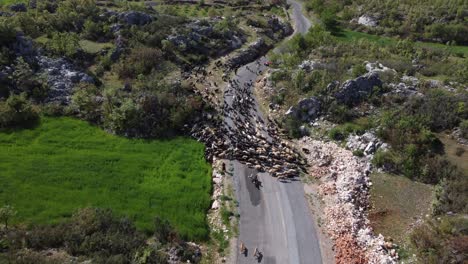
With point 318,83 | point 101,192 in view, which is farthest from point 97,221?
point 318,83

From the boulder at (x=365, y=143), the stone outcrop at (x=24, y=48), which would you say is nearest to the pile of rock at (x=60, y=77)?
the stone outcrop at (x=24, y=48)

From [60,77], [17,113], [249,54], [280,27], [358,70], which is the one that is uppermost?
[60,77]

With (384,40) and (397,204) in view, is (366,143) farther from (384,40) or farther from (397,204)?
(384,40)

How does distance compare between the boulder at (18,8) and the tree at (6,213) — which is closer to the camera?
the tree at (6,213)

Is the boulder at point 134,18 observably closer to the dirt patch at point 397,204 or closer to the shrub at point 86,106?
the shrub at point 86,106

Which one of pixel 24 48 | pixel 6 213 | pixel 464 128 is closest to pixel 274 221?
pixel 6 213

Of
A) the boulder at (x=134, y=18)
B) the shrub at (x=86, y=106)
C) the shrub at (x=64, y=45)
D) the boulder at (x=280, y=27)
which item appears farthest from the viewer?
the boulder at (x=280, y=27)
